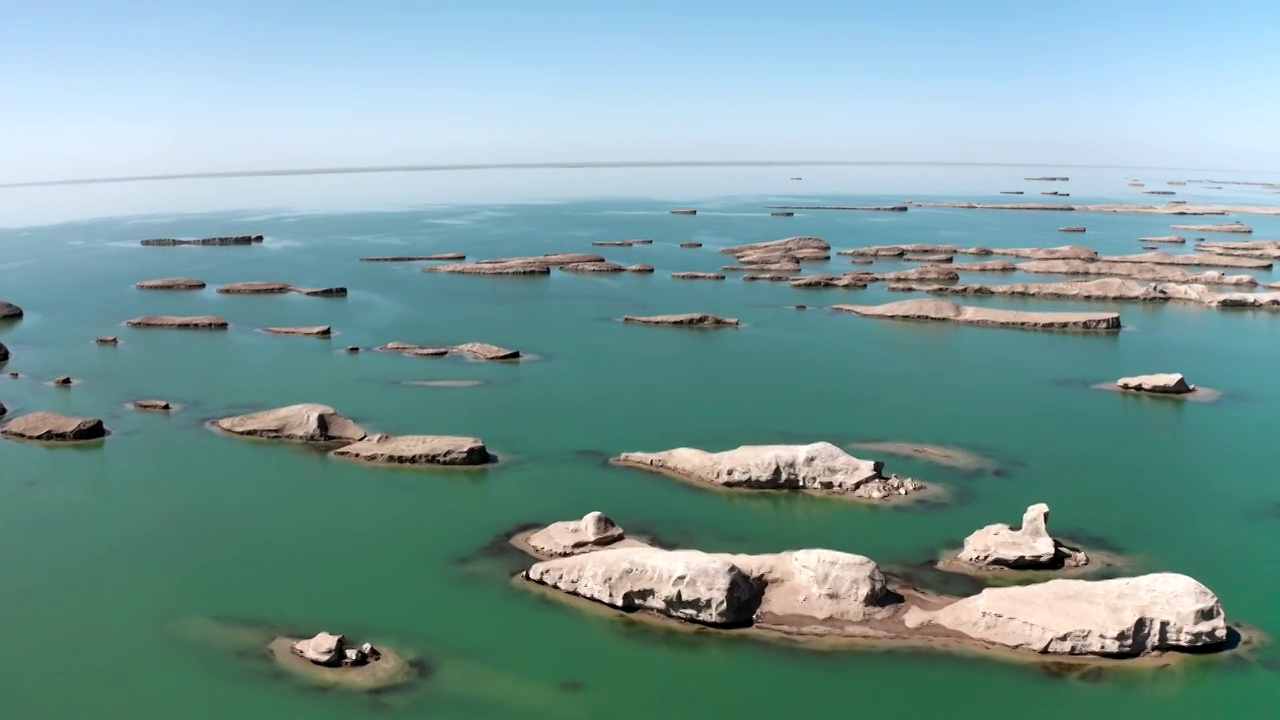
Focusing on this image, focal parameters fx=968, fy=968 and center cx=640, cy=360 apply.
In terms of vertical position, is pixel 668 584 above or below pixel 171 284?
below

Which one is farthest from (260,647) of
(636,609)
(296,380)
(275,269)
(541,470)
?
(275,269)

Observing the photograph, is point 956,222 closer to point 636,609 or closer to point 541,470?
point 541,470

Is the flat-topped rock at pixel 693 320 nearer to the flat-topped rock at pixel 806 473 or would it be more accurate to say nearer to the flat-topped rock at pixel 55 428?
the flat-topped rock at pixel 806 473

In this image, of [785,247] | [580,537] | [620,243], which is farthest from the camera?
[620,243]

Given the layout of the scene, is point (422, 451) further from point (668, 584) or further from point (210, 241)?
point (210, 241)

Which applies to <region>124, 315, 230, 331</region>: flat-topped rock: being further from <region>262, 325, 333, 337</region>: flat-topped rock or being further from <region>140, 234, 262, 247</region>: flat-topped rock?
<region>140, 234, 262, 247</region>: flat-topped rock


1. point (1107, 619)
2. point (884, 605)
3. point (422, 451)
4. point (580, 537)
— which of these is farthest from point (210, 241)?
point (1107, 619)
